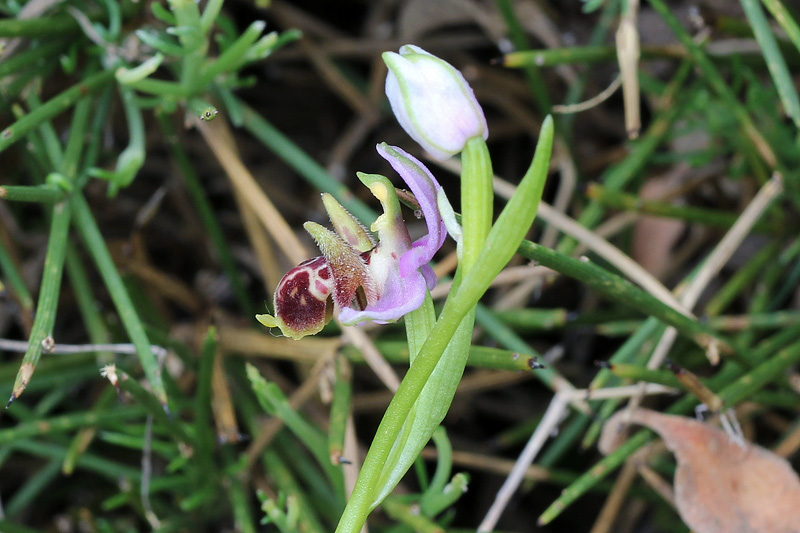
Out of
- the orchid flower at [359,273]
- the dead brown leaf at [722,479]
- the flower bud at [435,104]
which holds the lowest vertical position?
the dead brown leaf at [722,479]

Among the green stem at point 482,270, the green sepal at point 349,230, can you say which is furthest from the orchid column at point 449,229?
the green sepal at point 349,230

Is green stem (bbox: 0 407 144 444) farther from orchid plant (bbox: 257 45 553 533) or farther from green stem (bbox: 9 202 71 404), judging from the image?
orchid plant (bbox: 257 45 553 533)

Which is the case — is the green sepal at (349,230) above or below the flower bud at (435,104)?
below

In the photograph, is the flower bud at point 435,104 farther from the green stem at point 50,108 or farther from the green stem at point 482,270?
the green stem at point 50,108

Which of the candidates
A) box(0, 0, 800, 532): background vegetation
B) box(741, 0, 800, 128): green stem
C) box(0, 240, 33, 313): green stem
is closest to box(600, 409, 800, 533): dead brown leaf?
box(0, 0, 800, 532): background vegetation

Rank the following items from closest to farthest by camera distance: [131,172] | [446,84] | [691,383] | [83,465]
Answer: [446,84] → [691,383] → [131,172] → [83,465]

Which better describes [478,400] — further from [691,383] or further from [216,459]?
[691,383]

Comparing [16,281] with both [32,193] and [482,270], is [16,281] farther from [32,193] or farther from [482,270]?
[482,270]

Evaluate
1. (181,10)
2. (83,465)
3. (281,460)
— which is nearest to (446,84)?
(181,10)
